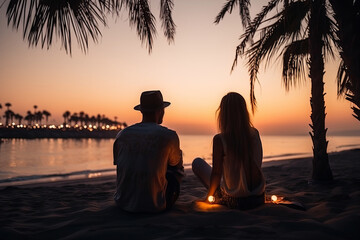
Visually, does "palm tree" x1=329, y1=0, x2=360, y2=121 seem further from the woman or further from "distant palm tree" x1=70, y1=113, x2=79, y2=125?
"distant palm tree" x1=70, y1=113, x2=79, y2=125

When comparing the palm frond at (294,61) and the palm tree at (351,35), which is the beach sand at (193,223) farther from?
the palm frond at (294,61)

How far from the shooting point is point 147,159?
98.6 inches

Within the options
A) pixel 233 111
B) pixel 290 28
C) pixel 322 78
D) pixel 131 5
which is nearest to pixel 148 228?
pixel 233 111

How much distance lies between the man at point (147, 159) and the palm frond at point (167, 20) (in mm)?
3237

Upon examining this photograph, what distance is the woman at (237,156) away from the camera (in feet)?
8.64

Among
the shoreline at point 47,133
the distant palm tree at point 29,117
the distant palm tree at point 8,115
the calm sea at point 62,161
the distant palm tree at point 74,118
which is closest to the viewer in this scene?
the calm sea at point 62,161

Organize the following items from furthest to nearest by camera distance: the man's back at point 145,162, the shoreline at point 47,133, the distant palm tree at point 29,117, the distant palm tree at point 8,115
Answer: the distant palm tree at point 29,117, the distant palm tree at point 8,115, the shoreline at point 47,133, the man's back at point 145,162

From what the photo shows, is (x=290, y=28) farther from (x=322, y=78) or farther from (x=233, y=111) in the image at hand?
(x=233, y=111)

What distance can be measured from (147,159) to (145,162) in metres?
0.04

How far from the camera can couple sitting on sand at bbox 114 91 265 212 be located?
2.52m

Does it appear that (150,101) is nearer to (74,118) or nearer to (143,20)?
(143,20)

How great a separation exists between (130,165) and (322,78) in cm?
424

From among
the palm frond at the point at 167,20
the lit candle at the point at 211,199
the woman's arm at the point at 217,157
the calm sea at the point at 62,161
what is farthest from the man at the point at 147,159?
the calm sea at the point at 62,161

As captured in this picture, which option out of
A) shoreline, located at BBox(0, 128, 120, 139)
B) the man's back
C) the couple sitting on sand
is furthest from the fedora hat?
shoreline, located at BBox(0, 128, 120, 139)
